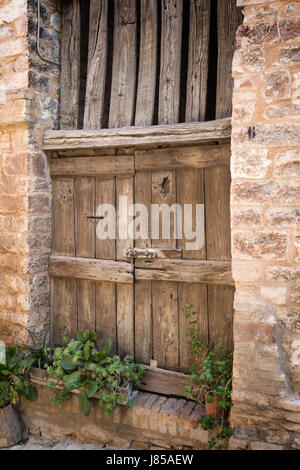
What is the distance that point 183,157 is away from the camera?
293 centimetres

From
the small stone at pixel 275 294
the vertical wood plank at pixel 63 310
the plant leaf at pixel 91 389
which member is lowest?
the plant leaf at pixel 91 389

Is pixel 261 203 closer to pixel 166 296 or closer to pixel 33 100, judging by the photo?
pixel 166 296

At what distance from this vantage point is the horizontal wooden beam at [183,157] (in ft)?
9.21

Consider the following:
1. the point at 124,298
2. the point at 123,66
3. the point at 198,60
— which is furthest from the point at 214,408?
the point at 123,66

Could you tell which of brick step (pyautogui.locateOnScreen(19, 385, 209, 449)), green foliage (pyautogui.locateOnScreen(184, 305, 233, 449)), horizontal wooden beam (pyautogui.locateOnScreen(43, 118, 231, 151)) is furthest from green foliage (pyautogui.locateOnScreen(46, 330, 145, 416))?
horizontal wooden beam (pyautogui.locateOnScreen(43, 118, 231, 151))

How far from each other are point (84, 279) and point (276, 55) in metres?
2.26

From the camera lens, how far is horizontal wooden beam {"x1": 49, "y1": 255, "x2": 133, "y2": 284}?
3168mm

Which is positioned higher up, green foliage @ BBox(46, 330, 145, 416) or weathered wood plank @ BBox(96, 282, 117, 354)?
weathered wood plank @ BBox(96, 282, 117, 354)

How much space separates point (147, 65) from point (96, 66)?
50 centimetres

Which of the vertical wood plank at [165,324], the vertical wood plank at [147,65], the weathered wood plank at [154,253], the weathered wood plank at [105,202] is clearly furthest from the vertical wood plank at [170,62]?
the vertical wood plank at [165,324]

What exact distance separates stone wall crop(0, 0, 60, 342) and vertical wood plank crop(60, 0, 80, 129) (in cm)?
8

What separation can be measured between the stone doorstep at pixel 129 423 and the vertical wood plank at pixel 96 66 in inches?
91.5

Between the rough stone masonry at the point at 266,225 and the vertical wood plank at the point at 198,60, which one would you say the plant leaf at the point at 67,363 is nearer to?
the rough stone masonry at the point at 266,225

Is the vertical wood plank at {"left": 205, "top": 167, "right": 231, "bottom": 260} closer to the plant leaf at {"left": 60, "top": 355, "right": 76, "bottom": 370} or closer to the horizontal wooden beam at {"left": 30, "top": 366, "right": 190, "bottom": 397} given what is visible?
the horizontal wooden beam at {"left": 30, "top": 366, "right": 190, "bottom": 397}
